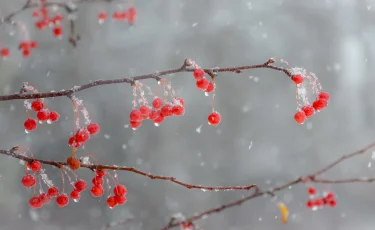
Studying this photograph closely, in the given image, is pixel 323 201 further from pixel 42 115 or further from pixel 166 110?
pixel 42 115

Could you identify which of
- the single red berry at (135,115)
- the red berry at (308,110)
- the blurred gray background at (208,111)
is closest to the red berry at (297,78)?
the red berry at (308,110)

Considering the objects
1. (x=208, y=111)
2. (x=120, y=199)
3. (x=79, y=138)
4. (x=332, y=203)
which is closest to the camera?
(x=79, y=138)

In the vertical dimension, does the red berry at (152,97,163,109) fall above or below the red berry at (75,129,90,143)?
above

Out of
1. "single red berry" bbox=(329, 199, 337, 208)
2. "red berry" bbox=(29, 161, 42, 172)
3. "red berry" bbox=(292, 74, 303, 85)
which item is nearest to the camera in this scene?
"red berry" bbox=(29, 161, 42, 172)

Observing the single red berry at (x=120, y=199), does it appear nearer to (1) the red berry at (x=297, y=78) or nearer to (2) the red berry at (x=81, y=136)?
(2) the red berry at (x=81, y=136)

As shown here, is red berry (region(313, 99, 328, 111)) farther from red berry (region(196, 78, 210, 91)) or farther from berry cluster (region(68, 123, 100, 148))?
berry cluster (region(68, 123, 100, 148))

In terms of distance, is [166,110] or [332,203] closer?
→ [166,110]

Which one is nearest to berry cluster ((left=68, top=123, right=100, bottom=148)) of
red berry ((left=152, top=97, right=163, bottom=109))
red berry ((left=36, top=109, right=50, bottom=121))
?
red berry ((left=36, top=109, right=50, bottom=121))

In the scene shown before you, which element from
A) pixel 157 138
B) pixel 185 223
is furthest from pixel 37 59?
pixel 185 223

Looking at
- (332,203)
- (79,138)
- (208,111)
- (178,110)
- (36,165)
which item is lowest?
(36,165)

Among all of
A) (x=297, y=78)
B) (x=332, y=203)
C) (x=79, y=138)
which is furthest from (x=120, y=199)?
(x=332, y=203)
